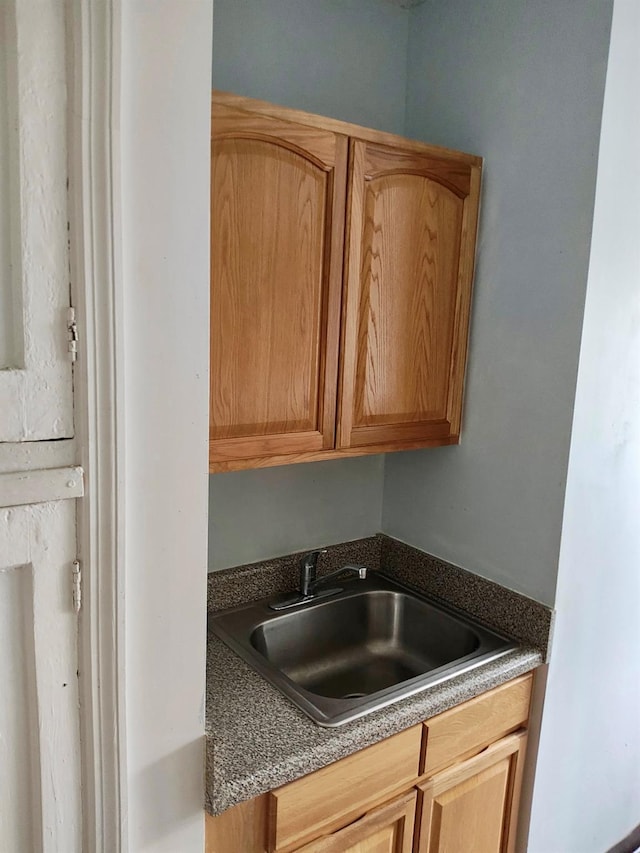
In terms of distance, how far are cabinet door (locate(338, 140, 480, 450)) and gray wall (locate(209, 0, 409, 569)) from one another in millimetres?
349

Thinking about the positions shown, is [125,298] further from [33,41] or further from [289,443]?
[289,443]

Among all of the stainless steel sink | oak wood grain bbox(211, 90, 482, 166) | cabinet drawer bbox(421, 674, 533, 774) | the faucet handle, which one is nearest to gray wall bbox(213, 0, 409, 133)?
oak wood grain bbox(211, 90, 482, 166)

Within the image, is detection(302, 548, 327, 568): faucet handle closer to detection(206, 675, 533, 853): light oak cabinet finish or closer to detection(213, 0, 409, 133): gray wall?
detection(206, 675, 533, 853): light oak cabinet finish

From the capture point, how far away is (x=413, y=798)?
1.41m

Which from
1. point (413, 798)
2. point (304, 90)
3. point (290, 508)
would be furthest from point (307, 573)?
point (304, 90)

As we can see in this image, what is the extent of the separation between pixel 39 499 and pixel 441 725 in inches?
40.2

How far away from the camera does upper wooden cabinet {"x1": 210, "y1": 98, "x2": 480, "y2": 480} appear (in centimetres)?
129

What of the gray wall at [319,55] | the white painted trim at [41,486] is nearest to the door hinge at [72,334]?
the white painted trim at [41,486]

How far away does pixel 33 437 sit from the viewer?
0.88 m

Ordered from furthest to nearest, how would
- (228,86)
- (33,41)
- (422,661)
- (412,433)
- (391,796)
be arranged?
1. (422,661)
2. (412,433)
3. (228,86)
4. (391,796)
5. (33,41)

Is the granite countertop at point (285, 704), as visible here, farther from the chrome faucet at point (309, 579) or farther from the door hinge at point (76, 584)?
the door hinge at point (76, 584)

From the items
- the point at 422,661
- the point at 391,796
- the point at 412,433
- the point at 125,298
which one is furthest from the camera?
the point at 422,661

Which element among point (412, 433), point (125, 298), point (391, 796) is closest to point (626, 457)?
point (412, 433)

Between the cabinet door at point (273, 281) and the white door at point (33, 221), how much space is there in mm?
430
